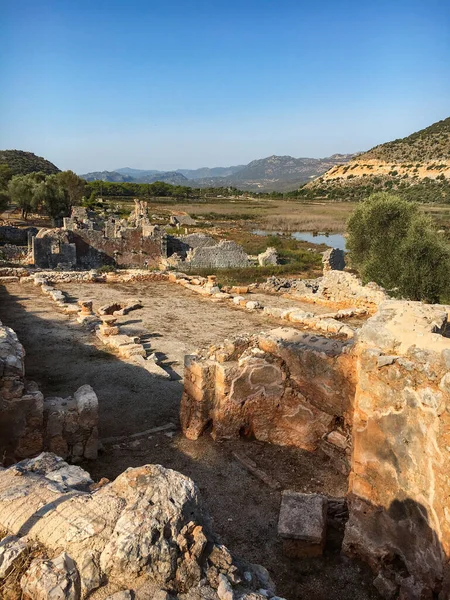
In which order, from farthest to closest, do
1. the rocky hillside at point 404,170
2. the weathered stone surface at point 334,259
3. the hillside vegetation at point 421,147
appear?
the hillside vegetation at point 421,147
the rocky hillside at point 404,170
the weathered stone surface at point 334,259

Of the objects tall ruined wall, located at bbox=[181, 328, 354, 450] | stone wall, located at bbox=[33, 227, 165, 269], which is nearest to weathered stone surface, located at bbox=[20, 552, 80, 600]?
tall ruined wall, located at bbox=[181, 328, 354, 450]

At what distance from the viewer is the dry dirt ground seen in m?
4.63

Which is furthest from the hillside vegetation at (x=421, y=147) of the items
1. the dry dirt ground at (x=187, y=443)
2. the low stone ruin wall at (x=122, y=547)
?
the low stone ruin wall at (x=122, y=547)

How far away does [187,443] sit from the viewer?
687 centimetres

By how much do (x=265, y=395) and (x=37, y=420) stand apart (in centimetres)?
301


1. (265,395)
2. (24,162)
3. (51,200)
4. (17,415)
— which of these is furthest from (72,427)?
(24,162)

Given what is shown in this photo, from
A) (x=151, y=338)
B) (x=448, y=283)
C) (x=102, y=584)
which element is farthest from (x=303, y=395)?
(x=448, y=283)

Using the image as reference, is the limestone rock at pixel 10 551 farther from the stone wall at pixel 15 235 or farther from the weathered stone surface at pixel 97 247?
the stone wall at pixel 15 235

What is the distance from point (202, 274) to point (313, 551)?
63.1ft

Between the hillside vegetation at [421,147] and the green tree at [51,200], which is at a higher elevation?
the hillside vegetation at [421,147]

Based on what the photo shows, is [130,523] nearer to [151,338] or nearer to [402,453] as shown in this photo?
[402,453]

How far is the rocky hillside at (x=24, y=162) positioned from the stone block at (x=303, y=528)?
86494 millimetres

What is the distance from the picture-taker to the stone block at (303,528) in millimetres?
4625

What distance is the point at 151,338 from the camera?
480 inches
